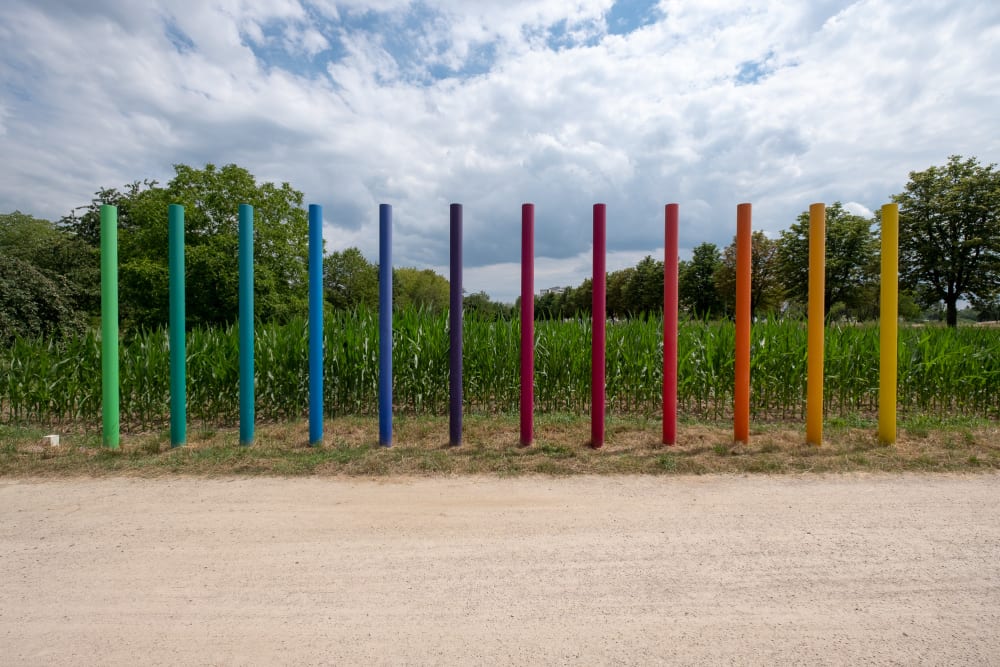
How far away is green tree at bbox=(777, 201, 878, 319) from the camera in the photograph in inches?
1297

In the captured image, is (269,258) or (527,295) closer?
(527,295)

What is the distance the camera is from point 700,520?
415 centimetres

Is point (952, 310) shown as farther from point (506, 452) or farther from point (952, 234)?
point (506, 452)

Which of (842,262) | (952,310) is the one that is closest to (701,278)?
(842,262)

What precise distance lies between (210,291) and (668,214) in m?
20.3

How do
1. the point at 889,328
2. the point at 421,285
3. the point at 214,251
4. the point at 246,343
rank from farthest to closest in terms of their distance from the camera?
the point at 421,285, the point at 214,251, the point at 246,343, the point at 889,328

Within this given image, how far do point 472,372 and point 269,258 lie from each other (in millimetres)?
18346

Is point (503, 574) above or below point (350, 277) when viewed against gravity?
below

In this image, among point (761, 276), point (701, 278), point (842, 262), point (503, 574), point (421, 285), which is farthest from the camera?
point (421, 285)

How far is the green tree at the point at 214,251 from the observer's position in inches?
847

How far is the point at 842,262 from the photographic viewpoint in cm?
3281

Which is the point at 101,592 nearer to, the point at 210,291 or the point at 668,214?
the point at 668,214

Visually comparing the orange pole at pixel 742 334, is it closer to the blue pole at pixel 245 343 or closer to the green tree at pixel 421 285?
the blue pole at pixel 245 343

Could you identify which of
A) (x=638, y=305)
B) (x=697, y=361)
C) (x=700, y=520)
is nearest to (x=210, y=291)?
(x=697, y=361)
